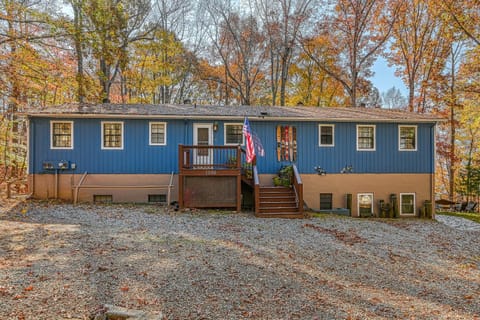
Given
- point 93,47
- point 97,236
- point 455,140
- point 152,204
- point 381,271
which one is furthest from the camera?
point 455,140

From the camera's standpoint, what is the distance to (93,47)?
9375 millimetres

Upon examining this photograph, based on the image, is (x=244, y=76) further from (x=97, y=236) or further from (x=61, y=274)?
(x=61, y=274)

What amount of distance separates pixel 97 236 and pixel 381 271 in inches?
237

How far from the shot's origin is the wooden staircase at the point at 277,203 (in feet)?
33.7

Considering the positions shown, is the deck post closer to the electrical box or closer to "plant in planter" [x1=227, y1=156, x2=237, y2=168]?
"plant in planter" [x1=227, y1=156, x2=237, y2=168]

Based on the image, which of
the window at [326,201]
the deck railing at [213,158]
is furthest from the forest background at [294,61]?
the window at [326,201]

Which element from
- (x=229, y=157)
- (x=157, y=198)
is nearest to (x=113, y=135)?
(x=157, y=198)

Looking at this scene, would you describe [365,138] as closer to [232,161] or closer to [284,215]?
[284,215]

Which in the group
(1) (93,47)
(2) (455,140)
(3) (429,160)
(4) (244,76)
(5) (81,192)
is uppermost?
(4) (244,76)

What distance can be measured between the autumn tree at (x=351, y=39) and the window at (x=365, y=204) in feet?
30.6

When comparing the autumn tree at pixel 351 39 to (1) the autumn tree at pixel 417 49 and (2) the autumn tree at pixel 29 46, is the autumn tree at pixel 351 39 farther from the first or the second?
(2) the autumn tree at pixel 29 46

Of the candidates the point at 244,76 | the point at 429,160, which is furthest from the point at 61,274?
the point at 244,76

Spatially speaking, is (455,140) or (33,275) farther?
(455,140)

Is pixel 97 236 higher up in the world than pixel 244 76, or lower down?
lower down
